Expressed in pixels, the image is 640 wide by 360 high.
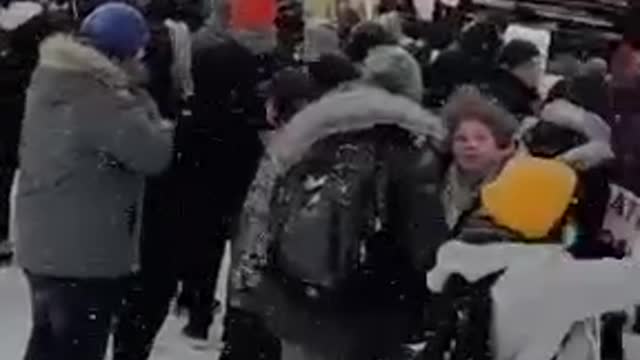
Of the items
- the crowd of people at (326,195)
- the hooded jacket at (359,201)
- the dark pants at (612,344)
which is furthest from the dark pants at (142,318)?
the dark pants at (612,344)

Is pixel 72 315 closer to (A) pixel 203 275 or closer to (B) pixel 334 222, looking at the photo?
(B) pixel 334 222

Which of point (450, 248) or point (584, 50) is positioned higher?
point (450, 248)

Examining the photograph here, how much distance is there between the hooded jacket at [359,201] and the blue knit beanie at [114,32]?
96cm

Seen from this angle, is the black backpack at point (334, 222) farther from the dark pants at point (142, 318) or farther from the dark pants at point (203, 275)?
the dark pants at point (203, 275)

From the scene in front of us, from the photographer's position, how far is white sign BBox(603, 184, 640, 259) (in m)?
6.17

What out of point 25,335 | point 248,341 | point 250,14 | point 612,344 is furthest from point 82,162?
point 612,344

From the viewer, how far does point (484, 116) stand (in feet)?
18.0

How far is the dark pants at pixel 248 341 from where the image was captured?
19.9ft

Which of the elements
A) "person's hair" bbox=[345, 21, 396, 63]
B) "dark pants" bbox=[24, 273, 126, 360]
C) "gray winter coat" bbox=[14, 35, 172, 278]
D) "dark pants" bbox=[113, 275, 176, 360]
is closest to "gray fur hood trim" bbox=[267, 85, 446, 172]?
"gray winter coat" bbox=[14, 35, 172, 278]

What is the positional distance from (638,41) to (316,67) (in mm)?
2945

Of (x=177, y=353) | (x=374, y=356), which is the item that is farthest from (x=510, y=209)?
(x=177, y=353)

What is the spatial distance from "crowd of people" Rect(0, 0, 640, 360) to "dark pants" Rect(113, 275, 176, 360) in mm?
11

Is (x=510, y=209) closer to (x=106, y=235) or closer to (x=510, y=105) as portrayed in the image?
(x=106, y=235)

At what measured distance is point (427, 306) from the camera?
5035 millimetres
